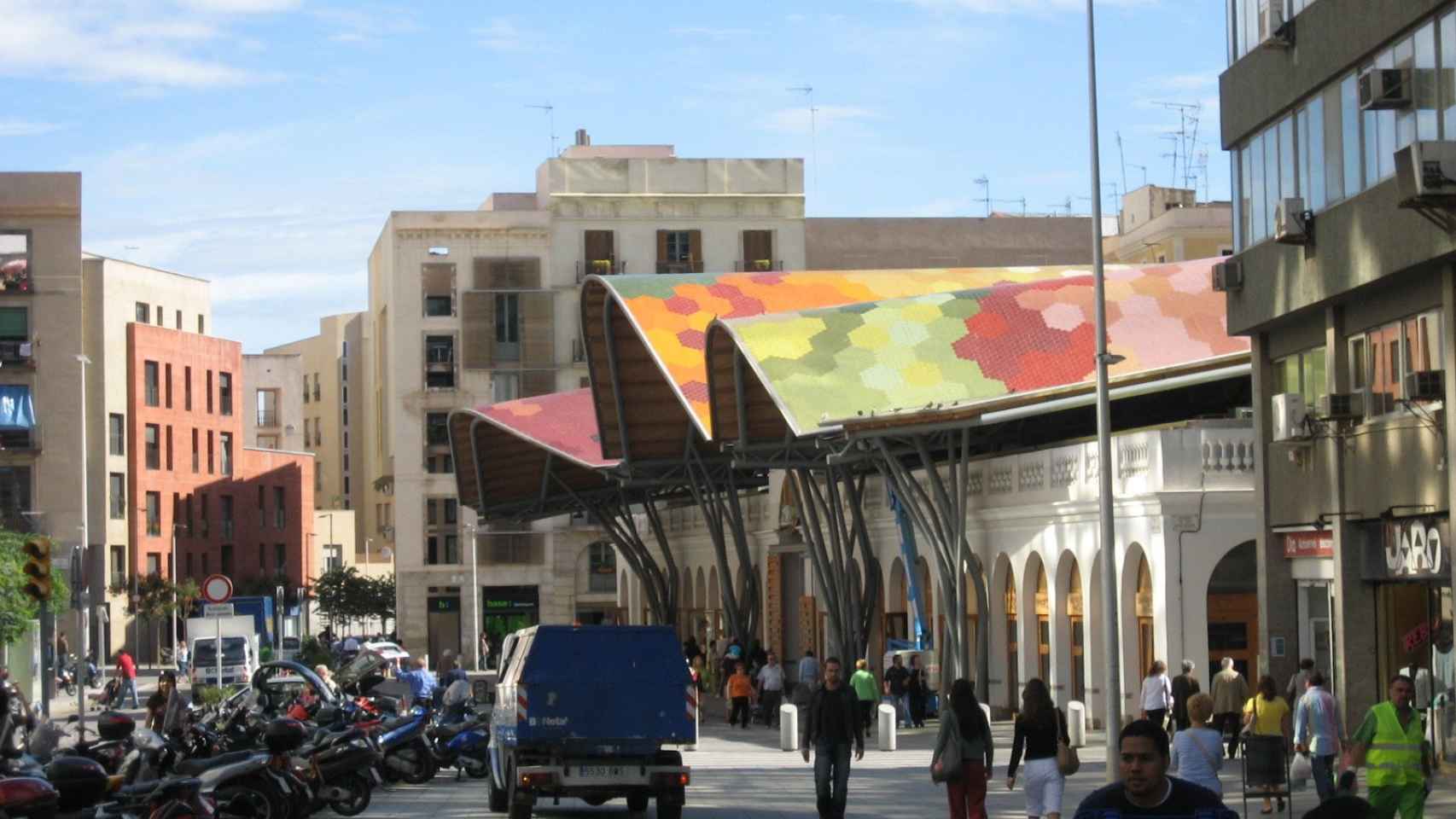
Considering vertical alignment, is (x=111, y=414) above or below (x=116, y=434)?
→ above

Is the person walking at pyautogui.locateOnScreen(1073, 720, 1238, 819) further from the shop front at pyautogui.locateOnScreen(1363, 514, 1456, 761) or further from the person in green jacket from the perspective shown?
the person in green jacket

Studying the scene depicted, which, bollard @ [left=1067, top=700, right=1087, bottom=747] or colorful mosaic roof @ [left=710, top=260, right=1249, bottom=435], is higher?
colorful mosaic roof @ [left=710, top=260, right=1249, bottom=435]

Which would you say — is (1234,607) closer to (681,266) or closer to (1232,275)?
(1232,275)

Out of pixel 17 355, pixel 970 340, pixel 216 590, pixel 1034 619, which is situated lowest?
pixel 1034 619

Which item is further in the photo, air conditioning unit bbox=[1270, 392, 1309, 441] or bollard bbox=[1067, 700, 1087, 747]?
bollard bbox=[1067, 700, 1087, 747]

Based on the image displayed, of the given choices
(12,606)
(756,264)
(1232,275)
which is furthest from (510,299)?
(1232,275)

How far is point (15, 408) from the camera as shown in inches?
3182

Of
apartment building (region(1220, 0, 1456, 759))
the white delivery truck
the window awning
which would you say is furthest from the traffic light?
the window awning

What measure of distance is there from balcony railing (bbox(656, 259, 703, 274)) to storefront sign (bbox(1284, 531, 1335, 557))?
198 feet

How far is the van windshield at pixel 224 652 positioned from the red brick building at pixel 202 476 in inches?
1416

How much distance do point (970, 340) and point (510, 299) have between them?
4749 cm

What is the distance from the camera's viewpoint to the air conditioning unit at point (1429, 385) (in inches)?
1009

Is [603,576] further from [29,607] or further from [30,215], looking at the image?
[29,607]

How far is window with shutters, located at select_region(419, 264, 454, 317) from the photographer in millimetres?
91500
